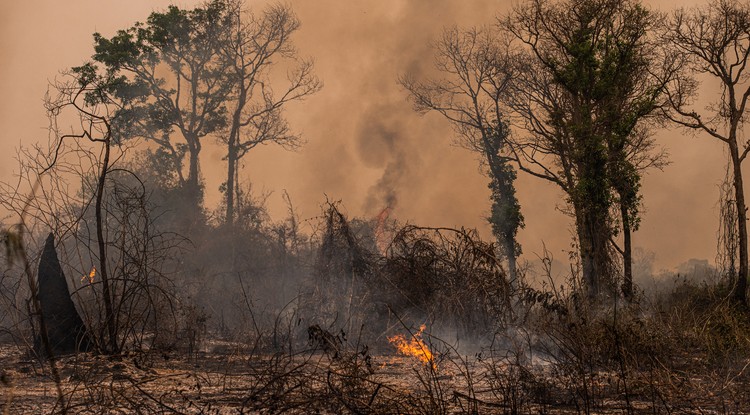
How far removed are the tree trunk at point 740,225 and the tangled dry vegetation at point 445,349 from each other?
1.57 feet

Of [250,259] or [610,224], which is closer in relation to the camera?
[610,224]

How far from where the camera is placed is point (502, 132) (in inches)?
1300

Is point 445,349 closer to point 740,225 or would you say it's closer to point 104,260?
point 104,260

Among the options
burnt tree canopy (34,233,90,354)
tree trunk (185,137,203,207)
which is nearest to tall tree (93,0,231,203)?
tree trunk (185,137,203,207)

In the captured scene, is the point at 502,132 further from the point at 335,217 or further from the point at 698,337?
the point at 698,337

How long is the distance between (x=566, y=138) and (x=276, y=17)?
2062 centimetres

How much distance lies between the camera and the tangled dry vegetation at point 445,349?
9742mm


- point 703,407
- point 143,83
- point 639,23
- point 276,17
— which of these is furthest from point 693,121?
point 143,83

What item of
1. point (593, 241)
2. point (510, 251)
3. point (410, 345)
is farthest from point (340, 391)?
point (510, 251)

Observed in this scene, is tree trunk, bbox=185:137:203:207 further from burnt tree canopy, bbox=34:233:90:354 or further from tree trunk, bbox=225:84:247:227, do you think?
burnt tree canopy, bbox=34:233:90:354

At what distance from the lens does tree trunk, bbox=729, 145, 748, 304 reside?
66.2ft

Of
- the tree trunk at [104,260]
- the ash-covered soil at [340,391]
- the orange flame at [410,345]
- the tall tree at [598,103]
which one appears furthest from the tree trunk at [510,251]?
the tree trunk at [104,260]

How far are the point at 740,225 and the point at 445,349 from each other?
1240 centimetres

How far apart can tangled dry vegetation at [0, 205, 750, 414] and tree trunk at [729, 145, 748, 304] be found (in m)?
0.48
